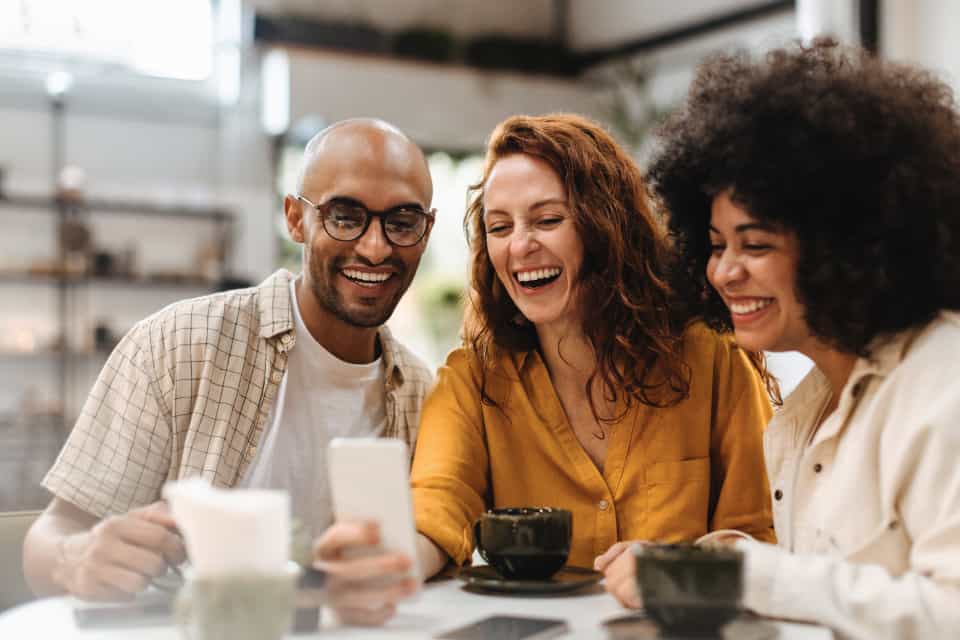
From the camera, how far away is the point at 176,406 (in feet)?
7.01

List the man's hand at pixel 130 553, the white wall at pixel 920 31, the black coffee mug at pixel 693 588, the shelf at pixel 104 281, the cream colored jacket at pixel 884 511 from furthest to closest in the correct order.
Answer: the shelf at pixel 104 281 < the white wall at pixel 920 31 < the man's hand at pixel 130 553 < the cream colored jacket at pixel 884 511 < the black coffee mug at pixel 693 588

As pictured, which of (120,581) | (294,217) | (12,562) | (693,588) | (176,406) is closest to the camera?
(693,588)

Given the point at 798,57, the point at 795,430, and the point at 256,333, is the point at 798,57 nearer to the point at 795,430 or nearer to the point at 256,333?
the point at 795,430

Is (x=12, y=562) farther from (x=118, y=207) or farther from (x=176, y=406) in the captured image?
(x=118, y=207)

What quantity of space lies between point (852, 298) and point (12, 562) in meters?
1.41

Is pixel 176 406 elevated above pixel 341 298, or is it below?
below

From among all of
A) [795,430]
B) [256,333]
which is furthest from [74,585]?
[795,430]

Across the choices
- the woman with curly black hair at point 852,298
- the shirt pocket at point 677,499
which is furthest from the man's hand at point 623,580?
the shirt pocket at point 677,499

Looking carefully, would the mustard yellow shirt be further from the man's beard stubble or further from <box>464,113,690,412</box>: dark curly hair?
the man's beard stubble

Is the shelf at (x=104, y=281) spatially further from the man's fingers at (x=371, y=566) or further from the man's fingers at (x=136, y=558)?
the man's fingers at (x=371, y=566)

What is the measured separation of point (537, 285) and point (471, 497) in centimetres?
41

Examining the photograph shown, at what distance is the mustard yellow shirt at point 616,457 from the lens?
193 centimetres

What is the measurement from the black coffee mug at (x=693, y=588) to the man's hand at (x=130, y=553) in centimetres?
59

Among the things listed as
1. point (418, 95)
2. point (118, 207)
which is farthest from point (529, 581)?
point (418, 95)
